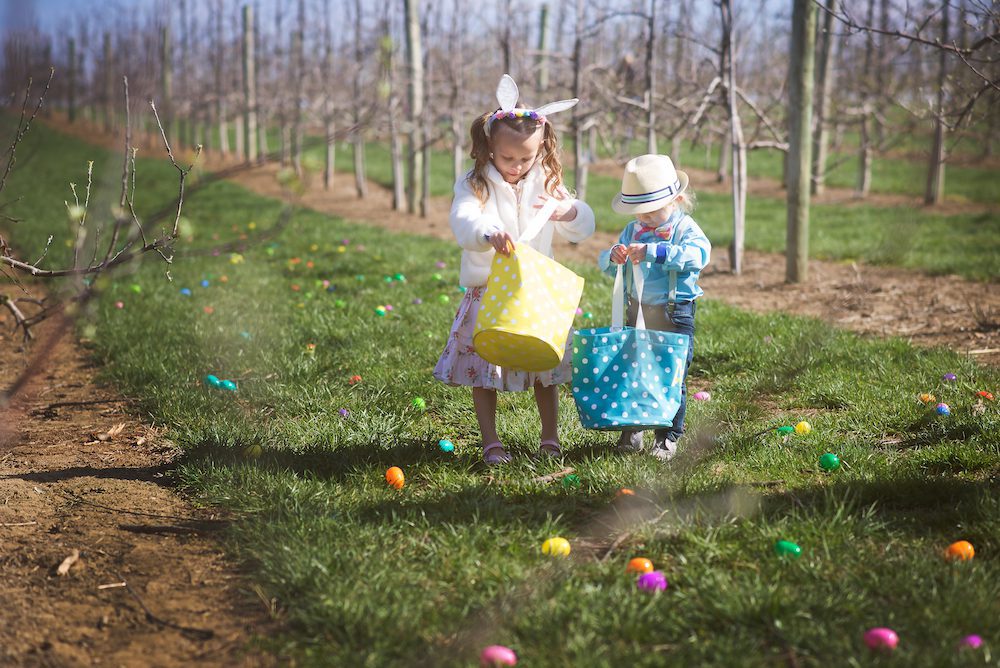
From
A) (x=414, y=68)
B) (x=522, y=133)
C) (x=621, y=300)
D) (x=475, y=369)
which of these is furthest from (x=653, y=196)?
(x=414, y=68)

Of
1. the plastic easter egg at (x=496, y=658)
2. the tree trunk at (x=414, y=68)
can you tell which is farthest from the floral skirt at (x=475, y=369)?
the tree trunk at (x=414, y=68)

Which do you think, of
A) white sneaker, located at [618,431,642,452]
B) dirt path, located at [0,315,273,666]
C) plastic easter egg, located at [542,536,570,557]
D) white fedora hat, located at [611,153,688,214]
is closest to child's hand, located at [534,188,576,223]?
white fedora hat, located at [611,153,688,214]

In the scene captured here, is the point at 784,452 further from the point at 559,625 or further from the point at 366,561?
the point at 366,561

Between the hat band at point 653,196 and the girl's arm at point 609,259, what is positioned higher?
the hat band at point 653,196

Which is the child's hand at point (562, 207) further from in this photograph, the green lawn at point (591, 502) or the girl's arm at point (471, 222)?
the green lawn at point (591, 502)

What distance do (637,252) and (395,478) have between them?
1.26 meters

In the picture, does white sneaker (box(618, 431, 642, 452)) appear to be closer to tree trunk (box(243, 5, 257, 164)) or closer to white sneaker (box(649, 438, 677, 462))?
white sneaker (box(649, 438, 677, 462))

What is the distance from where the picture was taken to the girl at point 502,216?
323 cm

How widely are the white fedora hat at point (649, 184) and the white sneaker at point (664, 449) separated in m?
0.96

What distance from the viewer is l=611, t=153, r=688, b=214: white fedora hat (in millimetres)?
3307

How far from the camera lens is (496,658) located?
83.3 inches

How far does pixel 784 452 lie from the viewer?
344cm

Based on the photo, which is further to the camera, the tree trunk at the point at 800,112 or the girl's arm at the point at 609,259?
the tree trunk at the point at 800,112

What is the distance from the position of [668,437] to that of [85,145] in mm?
36744
